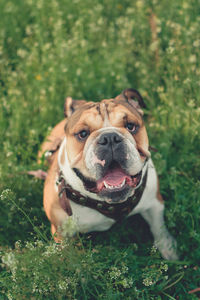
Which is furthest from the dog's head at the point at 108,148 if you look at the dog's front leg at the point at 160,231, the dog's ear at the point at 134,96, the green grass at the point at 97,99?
the dog's front leg at the point at 160,231

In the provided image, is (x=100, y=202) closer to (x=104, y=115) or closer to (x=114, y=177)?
(x=114, y=177)

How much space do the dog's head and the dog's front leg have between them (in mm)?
655

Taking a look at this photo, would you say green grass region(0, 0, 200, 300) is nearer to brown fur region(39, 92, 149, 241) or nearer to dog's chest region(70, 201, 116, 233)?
dog's chest region(70, 201, 116, 233)

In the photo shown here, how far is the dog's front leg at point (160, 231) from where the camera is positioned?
2.97 m

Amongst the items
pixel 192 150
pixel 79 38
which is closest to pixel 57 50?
pixel 79 38

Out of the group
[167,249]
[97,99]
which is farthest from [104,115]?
[97,99]

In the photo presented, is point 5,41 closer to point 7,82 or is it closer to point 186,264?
point 7,82

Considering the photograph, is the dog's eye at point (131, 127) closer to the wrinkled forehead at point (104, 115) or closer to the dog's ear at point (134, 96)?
the wrinkled forehead at point (104, 115)

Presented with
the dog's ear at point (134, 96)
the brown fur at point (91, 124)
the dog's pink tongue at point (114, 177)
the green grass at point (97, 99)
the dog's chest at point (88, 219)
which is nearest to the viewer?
the green grass at point (97, 99)

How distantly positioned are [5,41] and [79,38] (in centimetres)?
143

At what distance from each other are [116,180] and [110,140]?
0.33 meters

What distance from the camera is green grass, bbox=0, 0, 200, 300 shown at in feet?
7.34

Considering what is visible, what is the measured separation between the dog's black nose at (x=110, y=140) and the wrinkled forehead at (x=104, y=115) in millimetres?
229

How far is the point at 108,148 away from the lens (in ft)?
7.70
